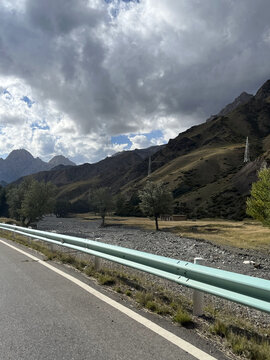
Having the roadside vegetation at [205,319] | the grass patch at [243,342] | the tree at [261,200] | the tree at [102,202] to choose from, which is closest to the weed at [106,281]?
the roadside vegetation at [205,319]

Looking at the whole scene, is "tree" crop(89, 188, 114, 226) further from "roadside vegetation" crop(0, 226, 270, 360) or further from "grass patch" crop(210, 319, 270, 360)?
"grass patch" crop(210, 319, 270, 360)

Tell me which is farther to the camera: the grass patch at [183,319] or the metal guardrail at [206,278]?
the grass patch at [183,319]

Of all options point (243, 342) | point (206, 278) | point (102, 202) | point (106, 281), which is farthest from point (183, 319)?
point (102, 202)

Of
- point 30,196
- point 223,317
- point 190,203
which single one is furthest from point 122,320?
point 190,203

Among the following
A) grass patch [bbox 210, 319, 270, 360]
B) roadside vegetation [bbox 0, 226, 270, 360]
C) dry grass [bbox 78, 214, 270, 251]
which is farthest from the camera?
dry grass [bbox 78, 214, 270, 251]

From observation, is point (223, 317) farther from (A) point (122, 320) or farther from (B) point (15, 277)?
(B) point (15, 277)

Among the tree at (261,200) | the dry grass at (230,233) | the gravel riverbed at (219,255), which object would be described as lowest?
the dry grass at (230,233)

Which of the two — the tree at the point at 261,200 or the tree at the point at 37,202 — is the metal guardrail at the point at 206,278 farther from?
the tree at the point at 37,202

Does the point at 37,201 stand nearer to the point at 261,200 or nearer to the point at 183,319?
the point at 261,200

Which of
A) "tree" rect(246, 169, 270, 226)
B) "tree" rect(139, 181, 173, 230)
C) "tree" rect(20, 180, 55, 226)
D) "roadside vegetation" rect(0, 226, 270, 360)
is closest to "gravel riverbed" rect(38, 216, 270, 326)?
"roadside vegetation" rect(0, 226, 270, 360)

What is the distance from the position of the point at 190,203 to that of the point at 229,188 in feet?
50.9

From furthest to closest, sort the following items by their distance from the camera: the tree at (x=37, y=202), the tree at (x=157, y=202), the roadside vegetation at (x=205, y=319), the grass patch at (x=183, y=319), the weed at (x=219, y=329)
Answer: the tree at (x=157, y=202) → the tree at (x=37, y=202) → the grass patch at (x=183, y=319) → the weed at (x=219, y=329) → the roadside vegetation at (x=205, y=319)

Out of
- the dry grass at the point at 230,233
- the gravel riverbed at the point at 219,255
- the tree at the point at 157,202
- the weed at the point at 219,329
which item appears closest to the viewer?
the weed at the point at 219,329

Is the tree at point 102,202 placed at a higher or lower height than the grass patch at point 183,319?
higher
